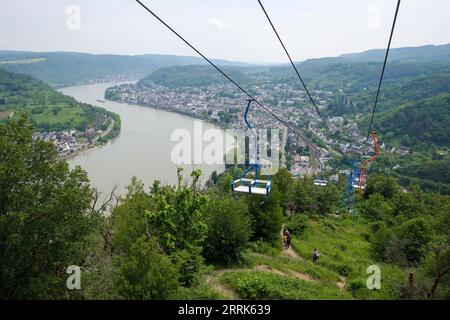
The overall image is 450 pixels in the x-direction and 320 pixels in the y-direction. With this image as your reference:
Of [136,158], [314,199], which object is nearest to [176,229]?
[314,199]

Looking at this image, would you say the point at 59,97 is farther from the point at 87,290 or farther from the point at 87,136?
the point at 87,290

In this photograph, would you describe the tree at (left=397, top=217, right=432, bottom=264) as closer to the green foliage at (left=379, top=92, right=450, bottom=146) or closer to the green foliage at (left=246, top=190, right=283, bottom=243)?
the green foliage at (left=246, top=190, right=283, bottom=243)

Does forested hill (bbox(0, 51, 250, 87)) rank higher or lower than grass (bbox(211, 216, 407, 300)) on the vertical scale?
higher

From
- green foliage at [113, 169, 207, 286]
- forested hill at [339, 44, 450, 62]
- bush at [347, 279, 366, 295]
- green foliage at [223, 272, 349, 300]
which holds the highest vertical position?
forested hill at [339, 44, 450, 62]

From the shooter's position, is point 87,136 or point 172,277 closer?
point 172,277

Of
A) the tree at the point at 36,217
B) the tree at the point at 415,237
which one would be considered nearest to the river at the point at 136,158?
the tree at the point at 415,237

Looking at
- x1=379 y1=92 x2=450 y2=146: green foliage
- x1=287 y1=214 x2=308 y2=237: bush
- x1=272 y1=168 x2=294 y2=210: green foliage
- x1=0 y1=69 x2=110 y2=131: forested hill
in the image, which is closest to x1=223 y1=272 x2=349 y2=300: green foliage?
x1=287 y1=214 x2=308 y2=237: bush
